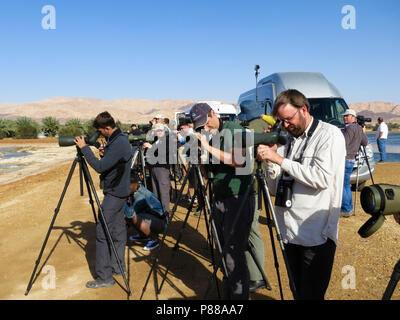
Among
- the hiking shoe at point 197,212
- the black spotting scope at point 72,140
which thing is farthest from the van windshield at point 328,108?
the black spotting scope at point 72,140

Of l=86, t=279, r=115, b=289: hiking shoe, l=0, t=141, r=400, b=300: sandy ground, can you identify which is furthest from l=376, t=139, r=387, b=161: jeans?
Result: l=86, t=279, r=115, b=289: hiking shoe

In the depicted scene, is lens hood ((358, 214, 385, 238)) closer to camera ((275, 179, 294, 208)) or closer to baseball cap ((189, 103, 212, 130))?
camera ((275, 179, 294, 208))

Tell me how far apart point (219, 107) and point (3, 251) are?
1646 cm

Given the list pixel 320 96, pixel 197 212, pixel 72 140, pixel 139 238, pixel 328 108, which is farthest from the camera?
pixel 320 96

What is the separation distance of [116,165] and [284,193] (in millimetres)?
2315

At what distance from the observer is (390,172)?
37.9 ft

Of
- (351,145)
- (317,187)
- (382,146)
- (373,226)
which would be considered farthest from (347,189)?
(382,146)

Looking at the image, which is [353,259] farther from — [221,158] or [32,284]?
Result: [32,284]

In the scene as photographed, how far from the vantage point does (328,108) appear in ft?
29.0

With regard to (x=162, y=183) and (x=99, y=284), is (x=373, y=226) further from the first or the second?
(x=162, y=183)

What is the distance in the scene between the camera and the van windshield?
8.73 meters

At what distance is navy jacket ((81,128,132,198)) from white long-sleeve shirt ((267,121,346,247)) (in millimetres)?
2236

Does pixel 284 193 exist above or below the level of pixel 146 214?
above

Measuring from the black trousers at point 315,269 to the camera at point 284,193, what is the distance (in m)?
0.33
